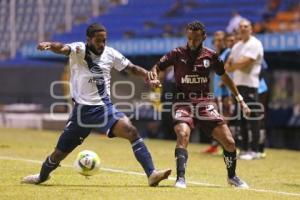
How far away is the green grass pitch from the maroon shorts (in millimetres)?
730

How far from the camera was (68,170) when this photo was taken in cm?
1088

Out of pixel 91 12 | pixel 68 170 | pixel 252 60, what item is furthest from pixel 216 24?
pixel 68 170

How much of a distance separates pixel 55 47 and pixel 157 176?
1841 millimetres

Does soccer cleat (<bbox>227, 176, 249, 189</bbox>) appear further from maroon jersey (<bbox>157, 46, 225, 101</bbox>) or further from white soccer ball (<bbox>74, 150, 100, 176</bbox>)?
white soccer ball (<bbox>74, 150, 100, 176</bbox>)

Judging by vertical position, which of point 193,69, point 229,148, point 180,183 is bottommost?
point 180,183

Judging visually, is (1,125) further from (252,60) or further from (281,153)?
(252,60)

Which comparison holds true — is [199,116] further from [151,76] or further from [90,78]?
[90,78]

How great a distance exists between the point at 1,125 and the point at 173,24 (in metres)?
6.34

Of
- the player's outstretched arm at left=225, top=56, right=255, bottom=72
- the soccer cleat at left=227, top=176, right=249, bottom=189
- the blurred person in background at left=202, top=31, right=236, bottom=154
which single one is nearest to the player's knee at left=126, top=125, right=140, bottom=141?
the soccer cleat at left=227, top=176, right=249, bottom=189

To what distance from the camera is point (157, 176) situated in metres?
8.77

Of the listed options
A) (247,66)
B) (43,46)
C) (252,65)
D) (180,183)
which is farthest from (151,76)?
(252,65)

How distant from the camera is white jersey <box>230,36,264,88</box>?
1341 cm

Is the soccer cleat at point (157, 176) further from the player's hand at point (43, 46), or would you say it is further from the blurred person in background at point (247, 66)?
the blurred person in background at point (247, 66)

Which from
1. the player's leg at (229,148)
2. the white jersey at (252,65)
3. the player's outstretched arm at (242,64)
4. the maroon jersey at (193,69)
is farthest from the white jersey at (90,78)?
the white jersey at (252,65)
